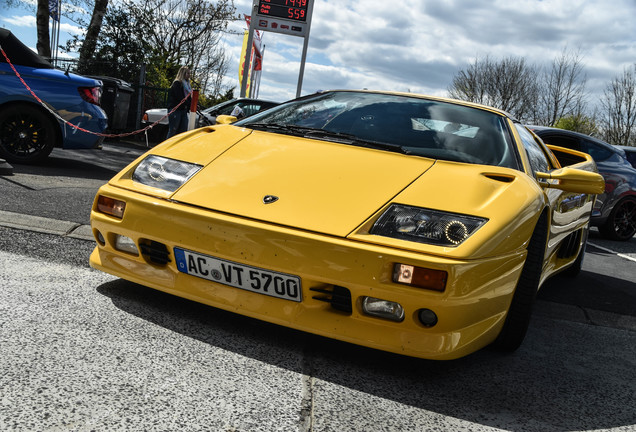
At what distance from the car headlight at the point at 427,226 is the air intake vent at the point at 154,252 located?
2.94 feet

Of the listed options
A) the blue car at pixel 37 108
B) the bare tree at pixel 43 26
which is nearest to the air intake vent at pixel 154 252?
the blue car at pixel 37 108

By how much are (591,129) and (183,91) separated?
4159 centimetres

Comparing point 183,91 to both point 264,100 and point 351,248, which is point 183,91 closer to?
point 264,100

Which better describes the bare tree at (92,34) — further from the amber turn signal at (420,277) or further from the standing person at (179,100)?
the amber turn signal at (420,277)

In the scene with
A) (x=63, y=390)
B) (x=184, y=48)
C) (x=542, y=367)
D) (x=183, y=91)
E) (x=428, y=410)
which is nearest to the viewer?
(x=63, y=390)

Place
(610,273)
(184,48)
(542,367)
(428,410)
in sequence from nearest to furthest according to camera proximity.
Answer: (428,410) → (542,367) → (610,273) → (184,48)

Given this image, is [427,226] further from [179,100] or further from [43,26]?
[43,26]

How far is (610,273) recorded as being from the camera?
616 centimetres

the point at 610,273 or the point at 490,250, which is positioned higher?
the point at 490,250

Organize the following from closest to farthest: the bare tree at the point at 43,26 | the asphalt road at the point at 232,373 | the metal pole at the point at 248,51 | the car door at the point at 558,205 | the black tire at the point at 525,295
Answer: the asphalt road at the point at 232,373 → the black tire at the point at 525,295 → the car door at the point at 558,205 → the metal pole at the point at 248,51 → the bare tree at the point at 43,26

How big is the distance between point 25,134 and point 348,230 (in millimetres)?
5806

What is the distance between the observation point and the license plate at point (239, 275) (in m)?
2.61

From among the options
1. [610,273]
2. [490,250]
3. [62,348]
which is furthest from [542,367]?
[610,273]

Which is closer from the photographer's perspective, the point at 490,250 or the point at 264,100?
the point at 490,250
